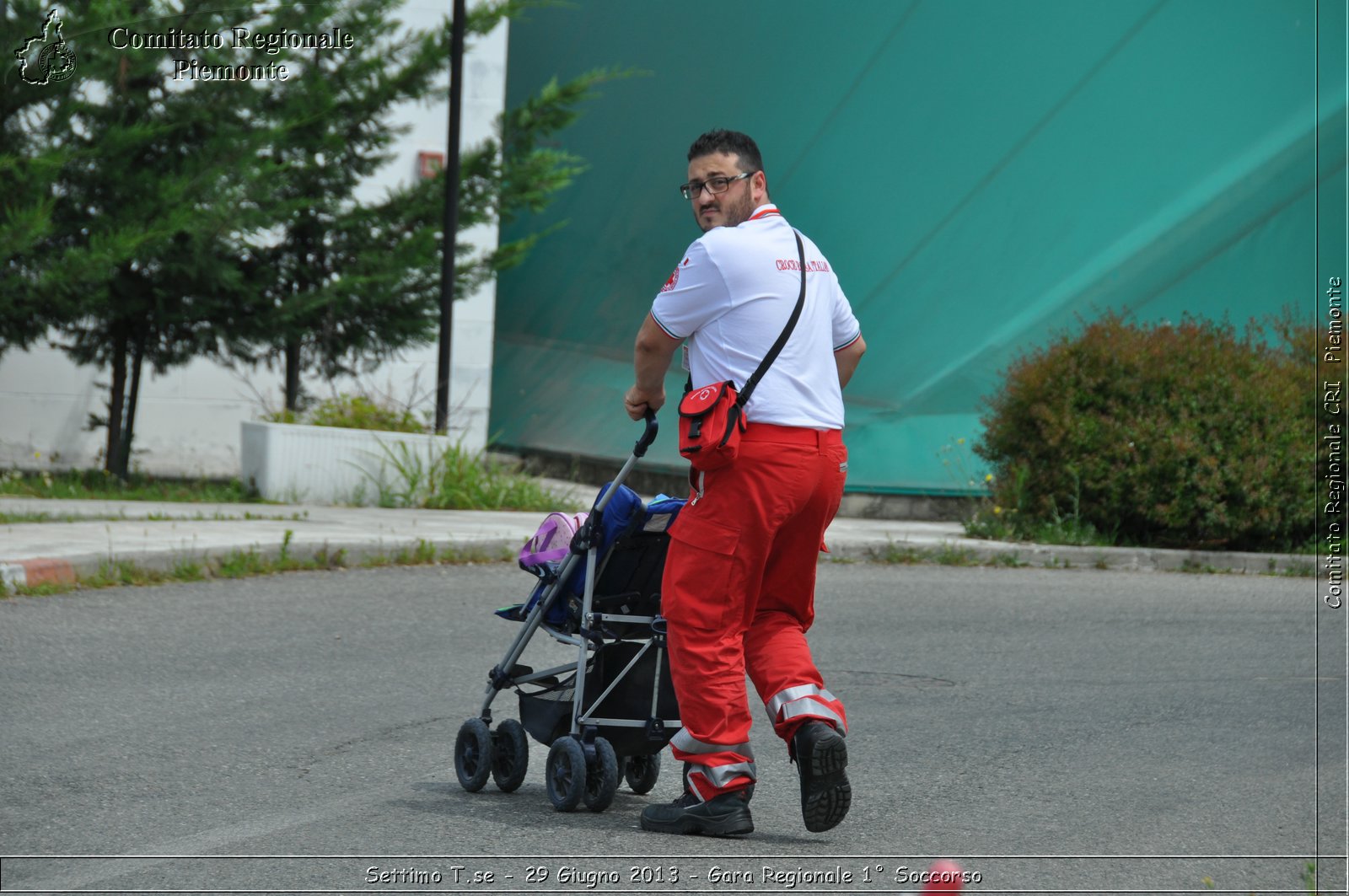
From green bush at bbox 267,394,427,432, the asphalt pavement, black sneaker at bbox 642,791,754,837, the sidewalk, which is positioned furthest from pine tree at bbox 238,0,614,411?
black sneaker at bbox 642,791,754,837

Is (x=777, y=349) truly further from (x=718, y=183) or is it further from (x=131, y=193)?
(x=131, y=193)

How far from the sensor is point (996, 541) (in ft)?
42.2

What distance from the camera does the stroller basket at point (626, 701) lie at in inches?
194

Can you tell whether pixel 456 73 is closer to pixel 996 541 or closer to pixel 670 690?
pixel 996 541

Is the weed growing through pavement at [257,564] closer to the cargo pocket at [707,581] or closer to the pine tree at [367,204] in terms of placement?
the pine tree at [367,204]

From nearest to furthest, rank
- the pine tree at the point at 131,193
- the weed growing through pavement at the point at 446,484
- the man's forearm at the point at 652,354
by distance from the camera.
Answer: the man's forearm at the point at 652,354, the pine tree at the point at 131,193, the weed growing through pavement at the point at 446,484

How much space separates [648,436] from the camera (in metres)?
4.79

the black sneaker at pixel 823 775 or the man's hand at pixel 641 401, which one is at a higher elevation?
the man's hand at pixel 641 401

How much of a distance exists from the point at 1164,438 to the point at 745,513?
9006mm

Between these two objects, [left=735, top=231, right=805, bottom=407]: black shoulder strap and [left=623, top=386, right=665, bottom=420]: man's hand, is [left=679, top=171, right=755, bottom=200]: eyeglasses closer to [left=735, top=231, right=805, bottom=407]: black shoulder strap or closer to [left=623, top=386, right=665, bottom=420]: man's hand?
[left=735, top=231, right=805, bottom=407]: black shoulder strap

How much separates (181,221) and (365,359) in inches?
127

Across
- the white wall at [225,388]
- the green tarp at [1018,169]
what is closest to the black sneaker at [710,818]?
the white wall at [225,388]

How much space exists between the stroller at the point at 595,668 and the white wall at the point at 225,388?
1025 cm

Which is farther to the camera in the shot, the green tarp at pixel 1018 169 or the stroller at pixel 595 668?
the green tarp at pixel 1018 169
